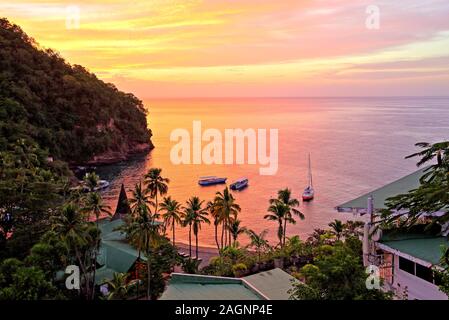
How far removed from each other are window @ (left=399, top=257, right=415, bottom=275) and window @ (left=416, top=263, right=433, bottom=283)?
0.66 feet

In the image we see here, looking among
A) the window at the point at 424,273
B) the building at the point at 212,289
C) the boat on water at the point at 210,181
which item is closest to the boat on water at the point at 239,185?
the boat on water at the point at 210,181

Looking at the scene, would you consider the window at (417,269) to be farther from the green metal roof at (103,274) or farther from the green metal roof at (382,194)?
the green metal roof at (103,274)

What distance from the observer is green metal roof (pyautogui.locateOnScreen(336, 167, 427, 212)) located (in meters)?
14.6

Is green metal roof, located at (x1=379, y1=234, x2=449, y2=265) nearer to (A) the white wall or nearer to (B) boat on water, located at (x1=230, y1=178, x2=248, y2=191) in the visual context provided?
(A) the white wall

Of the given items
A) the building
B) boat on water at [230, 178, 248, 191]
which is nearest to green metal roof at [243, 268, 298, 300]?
the building

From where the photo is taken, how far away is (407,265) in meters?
12.7

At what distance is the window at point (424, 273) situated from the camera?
12.0m

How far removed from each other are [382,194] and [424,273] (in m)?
4.70

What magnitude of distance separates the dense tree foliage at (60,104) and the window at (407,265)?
57988 millimetres

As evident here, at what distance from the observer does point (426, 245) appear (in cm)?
1268

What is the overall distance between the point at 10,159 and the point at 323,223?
33.7 m

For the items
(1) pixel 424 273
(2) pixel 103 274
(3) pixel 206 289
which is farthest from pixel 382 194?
(2) pixel 103 274
